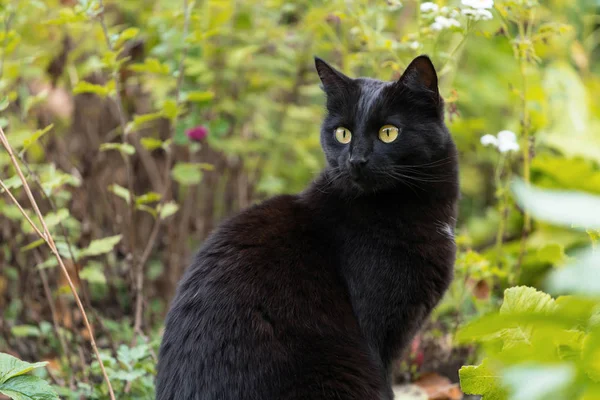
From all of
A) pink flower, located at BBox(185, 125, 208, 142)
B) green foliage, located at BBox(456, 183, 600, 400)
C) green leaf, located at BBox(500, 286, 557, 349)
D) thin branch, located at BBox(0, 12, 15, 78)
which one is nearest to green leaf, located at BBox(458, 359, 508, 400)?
green leaf, located at BBox(500, 286, 557, 349)

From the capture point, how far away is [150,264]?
2912 mm

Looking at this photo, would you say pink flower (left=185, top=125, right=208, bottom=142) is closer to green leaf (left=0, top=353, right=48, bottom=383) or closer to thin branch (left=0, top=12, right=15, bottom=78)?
thin branch (left=0, top=12, right=15, bottom=78)

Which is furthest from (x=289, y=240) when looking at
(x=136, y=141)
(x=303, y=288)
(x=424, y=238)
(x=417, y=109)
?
(x=136, y=141)

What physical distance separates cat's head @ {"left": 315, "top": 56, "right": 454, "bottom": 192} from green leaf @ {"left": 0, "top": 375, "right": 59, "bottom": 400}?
0.88m

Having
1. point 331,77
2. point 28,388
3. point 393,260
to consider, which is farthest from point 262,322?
point 331,77

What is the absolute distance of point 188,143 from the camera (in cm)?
243

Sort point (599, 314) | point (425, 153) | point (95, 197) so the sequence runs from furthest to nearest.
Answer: point (95, 197), point (425, 153), point (599, 314)

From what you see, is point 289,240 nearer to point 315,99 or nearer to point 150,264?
point 150,264

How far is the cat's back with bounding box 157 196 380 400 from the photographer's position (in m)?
1.38

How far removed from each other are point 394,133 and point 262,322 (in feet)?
1.98

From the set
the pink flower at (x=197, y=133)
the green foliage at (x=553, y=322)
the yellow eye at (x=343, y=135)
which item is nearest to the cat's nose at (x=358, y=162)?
the yellow eye at (x=343, y=135)

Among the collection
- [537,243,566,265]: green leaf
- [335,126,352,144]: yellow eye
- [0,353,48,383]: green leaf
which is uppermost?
[335,126,352,144]: yellow eye

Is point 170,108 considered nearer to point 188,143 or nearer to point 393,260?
point 188,143

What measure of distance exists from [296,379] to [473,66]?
3.34 metres
